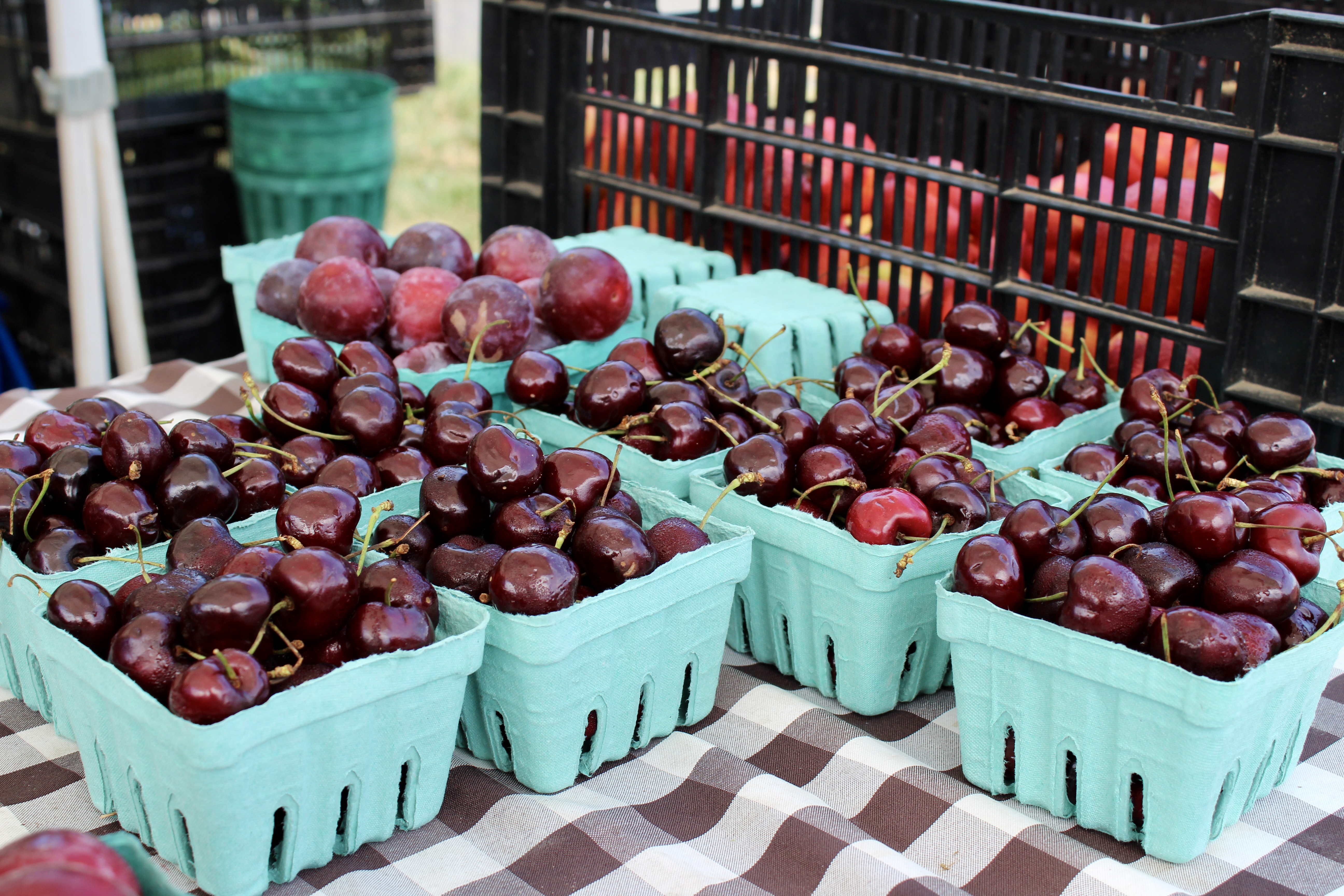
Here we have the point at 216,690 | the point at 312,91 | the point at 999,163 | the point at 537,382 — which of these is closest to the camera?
the point at 216,690

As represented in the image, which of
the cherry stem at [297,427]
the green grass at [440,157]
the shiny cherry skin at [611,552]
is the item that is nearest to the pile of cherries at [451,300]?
the cherry stem at [297,427]

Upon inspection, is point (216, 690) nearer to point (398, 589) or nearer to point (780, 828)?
point (398, 589)

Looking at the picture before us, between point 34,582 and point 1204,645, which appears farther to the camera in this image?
point 34,582

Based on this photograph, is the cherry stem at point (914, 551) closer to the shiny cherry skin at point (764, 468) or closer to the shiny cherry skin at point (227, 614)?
the shiny cherry skin at point (764, 468)

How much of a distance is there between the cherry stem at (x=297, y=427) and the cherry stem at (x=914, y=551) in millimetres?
678

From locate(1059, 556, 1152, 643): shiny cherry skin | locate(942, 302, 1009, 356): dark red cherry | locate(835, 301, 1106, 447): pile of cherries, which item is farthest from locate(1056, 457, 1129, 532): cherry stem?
locate(942, 302, 1009, 356): dark red cherry

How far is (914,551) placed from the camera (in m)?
1.31

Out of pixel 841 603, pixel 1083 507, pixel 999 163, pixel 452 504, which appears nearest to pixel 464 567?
pixel 452 504

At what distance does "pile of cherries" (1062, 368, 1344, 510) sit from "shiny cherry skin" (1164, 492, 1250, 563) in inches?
7.7

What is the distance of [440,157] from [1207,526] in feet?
17.7

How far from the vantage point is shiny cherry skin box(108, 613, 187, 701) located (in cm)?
108

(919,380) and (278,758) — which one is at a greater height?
(919,380)

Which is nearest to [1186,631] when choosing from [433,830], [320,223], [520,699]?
[520,699]

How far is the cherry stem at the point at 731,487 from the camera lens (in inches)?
54.4
